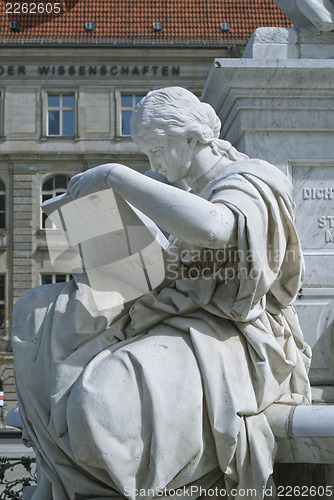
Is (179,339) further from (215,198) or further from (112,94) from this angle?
(112,94)

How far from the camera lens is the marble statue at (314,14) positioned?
13.4ft

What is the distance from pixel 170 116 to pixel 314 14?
1.34 m

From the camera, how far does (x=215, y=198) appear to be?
291cm

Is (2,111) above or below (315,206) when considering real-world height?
above

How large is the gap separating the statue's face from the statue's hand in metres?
0.26

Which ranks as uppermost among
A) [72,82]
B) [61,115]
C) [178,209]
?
[72,82]

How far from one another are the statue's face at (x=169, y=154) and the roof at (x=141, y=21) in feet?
85.4

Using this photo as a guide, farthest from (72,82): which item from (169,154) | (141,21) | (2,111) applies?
(169,154)

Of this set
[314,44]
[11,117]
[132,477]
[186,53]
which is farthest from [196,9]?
[132,477]

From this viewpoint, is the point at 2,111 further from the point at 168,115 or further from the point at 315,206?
the point at 168,115

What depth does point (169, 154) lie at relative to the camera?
317 centimetres

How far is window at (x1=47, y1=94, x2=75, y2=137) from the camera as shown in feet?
97.2

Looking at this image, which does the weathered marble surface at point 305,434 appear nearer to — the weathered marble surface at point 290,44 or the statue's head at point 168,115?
the statue's head at point 168,115

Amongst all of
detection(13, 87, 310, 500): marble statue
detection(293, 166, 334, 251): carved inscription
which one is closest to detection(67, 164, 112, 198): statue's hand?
detection(13, 87, 310, 500): marble statue
